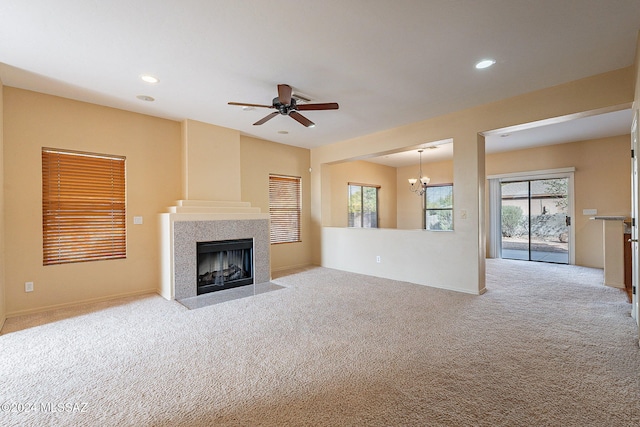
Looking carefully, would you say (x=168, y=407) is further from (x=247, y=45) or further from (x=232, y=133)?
(x=232, y=133)

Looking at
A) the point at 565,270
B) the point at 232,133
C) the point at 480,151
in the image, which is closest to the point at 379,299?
the point at 480,151

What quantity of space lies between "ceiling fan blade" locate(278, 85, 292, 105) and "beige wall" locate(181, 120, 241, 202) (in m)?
2.17

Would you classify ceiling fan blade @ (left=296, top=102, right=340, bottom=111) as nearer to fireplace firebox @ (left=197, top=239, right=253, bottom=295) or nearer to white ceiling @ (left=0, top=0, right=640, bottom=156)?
white ceiling @ (left=0, top=0, right=640, bottom=156)

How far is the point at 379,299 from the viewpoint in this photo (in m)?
4.19

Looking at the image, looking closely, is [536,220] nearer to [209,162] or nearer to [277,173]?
[277,173]

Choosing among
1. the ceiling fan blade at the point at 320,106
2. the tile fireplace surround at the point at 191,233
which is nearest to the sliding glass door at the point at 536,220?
the ceiling fan blade at the point at 320,106

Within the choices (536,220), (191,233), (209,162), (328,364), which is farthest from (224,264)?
(536,220)

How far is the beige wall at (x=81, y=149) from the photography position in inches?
143

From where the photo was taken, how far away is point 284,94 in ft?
11.3

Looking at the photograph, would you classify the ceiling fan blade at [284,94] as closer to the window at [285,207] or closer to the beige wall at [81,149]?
the beige wall at [81,149]

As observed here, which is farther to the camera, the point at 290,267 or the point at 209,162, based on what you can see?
the point at 290,267

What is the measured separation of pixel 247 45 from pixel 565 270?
7274 mm

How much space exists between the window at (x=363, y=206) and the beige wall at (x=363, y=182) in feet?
0.56

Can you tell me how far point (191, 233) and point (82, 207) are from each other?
1498 mm
